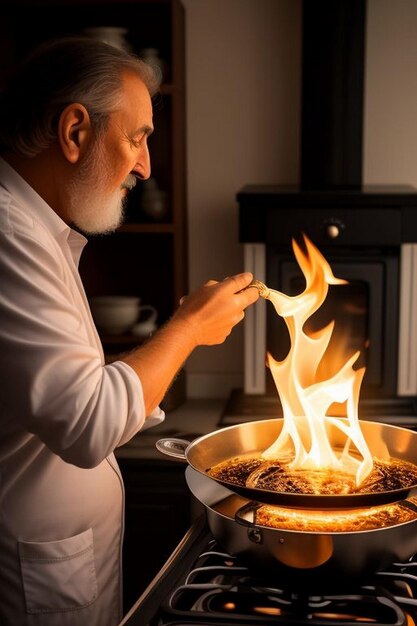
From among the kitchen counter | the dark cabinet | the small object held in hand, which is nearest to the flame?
the small object held in hand

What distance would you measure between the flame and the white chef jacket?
239 millimetres

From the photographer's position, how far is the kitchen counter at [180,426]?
2.44m

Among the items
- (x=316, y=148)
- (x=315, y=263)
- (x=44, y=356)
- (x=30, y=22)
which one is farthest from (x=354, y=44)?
(x=44, y=356)

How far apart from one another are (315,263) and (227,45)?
177 centimetres

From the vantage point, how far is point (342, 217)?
2.58 meters

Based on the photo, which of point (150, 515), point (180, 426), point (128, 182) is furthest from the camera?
point (180, 426)

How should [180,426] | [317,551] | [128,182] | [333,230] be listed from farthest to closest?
1. [180,426]
2. [333,230]
3. [128,182]
4. [317,551]

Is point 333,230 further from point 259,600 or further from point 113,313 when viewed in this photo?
point 259,600

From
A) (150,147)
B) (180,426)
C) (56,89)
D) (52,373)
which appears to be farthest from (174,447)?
(150,147)

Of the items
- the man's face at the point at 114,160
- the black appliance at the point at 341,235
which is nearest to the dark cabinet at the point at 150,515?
the black appliance at the point at 341,235

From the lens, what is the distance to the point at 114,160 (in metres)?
1.45

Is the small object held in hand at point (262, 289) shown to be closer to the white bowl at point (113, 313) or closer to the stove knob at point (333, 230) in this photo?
the stove knob at point (333, 230)

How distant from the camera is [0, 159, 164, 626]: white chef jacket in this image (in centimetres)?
117

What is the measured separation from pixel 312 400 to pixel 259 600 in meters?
0.33
